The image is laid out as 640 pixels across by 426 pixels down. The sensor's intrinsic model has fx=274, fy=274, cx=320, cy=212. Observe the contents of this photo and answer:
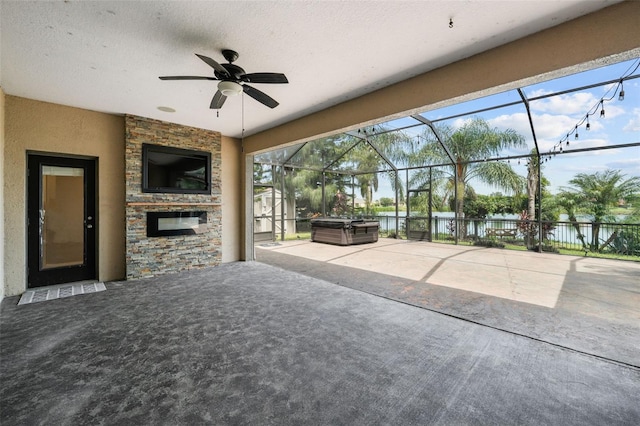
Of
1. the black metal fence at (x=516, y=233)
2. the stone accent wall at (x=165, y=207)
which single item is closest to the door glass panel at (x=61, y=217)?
the stone accent wall at (x=165, y=207)

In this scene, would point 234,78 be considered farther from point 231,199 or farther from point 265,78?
point 231,199

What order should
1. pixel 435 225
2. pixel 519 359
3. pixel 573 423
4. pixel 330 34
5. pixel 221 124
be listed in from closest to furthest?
pixel 573 423 → pixel 519 359 → pixel 330 34 → pixel 221 124 → pixel 435 225

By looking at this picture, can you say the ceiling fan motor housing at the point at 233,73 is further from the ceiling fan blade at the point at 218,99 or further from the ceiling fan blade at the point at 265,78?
the ceiling fan blade at the point at 218,99

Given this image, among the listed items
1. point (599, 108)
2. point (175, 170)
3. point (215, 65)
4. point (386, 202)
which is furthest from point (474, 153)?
point (215, 65)

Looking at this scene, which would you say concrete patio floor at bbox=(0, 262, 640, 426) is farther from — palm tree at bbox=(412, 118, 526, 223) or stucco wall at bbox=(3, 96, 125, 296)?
palm tree at bbox=(412, 118, 526, 223)

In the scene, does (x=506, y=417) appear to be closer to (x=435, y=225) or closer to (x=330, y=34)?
(x=330, y=34)

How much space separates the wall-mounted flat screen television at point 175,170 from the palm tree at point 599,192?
9.06 m

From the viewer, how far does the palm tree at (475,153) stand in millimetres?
8625

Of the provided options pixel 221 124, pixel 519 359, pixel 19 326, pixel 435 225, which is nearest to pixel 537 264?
pixel 435 225

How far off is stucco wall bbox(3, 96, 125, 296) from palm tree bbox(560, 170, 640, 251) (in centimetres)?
1029

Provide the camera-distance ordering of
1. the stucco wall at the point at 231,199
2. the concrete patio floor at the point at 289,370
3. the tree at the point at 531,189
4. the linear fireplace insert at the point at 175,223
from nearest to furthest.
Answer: the concrete patio floor at the point at 289,370 < the linear fireplace insert at the point at 175,223 < the stucco wall at the point at 231,199 < the tree at the point at 531,189

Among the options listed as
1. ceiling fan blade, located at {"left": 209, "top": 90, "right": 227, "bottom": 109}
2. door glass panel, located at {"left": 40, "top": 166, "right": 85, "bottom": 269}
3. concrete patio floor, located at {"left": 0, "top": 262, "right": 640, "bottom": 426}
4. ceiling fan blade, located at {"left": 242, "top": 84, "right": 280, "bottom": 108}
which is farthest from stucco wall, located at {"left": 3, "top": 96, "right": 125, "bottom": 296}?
ceiling fan blade, located at {"left": 242, "top": 84, "right": 280, "bottom": 108}

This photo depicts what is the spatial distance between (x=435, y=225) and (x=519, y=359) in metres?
7.44

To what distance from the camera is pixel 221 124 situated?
5.36 m
